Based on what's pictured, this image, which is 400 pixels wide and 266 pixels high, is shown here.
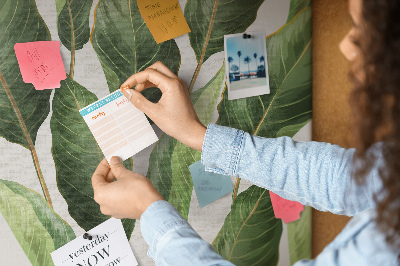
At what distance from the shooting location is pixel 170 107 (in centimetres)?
69

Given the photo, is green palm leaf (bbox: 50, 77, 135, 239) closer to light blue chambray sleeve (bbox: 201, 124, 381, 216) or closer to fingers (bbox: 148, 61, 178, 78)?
fingers (bbox: 148, 61, 178, 78)

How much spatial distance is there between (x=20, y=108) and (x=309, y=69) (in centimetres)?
70

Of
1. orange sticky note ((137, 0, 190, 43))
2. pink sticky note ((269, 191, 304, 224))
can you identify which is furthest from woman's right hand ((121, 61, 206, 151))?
pink sticky note ((269, 191, 304, 224))

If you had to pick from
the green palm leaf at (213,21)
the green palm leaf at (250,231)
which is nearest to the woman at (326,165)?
the green palm leaf at (213,21)

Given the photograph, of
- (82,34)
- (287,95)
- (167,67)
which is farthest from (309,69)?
(82,34)

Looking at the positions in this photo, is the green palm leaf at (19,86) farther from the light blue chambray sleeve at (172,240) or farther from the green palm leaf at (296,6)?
the green palm leaf at (296,6)

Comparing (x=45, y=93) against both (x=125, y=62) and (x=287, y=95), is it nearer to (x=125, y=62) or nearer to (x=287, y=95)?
(x=125, y=62)

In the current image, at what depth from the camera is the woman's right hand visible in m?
0.69

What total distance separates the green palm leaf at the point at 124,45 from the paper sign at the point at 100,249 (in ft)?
1.12

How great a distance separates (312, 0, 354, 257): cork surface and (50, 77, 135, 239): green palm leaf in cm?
52

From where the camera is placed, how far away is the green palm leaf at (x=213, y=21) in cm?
76

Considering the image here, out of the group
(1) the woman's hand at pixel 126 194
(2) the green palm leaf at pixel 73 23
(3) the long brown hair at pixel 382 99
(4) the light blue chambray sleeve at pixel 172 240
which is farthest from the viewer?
(2) the green palm leaf at pixel 73 23

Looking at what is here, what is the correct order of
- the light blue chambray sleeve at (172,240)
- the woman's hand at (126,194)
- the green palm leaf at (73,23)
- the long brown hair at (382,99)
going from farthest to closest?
the green palm leaf at (73,23), the woman's hand at (126,194), the light blue chambray sleeve at (172,240), the long brown hair at (382,99)

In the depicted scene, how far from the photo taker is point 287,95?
845mm
